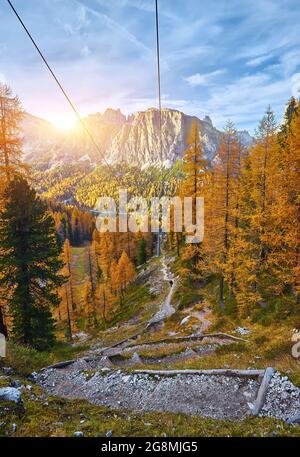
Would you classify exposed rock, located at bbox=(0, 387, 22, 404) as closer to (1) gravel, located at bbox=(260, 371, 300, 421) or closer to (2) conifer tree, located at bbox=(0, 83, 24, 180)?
(1) gravel, located at bbox=(260, 371, 300, 421)

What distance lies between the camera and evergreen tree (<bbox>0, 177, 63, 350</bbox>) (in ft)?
51.3

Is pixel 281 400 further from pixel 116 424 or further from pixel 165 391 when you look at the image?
pixel 116 424

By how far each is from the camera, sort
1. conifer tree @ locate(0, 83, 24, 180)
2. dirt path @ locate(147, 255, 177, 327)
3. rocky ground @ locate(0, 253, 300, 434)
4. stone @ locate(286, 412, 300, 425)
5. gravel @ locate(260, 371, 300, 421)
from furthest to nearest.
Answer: dirt path @ locate(147, 255, 177, 327) < conifer tree @ locate(0, 83, 24, 180) < rocky ground @ locate(0, 253, 300, 434) < gravel @ locate(260, 371, 300, 421) < stone @ locate(286, 412, 300, 425)

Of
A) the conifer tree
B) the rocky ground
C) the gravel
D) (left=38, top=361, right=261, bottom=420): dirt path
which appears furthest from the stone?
the conifer tree

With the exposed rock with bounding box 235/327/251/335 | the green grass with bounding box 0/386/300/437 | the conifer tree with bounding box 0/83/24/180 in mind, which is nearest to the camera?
the green grass with bounding box 0/386/300/437

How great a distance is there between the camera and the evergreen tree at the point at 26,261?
615 inches

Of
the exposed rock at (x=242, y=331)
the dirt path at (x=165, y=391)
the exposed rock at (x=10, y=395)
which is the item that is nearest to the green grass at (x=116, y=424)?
the exposed rock at (x=10, y=395)

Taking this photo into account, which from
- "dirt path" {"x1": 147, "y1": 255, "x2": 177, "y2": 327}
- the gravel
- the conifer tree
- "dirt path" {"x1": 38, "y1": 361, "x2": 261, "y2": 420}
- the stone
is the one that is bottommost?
"dirt path" {"x1": 147, "y1": 255, "x2": 177, "y2": 327}

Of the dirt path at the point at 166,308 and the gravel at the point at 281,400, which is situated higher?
the gravel at the point at 281,400

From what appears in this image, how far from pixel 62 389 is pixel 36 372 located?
1.86 metres

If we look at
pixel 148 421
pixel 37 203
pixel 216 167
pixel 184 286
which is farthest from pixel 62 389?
pixel 184 286

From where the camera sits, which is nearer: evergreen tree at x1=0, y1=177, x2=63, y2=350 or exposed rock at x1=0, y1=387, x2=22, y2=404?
exposed rock at x1=0, y1=387, x2=22, y2=404

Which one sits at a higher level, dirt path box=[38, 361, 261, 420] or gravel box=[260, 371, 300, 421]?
gravel box=[260, 371, 300, 421]

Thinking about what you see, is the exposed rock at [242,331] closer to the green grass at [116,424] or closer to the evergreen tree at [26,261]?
the green grass at [116,424]
